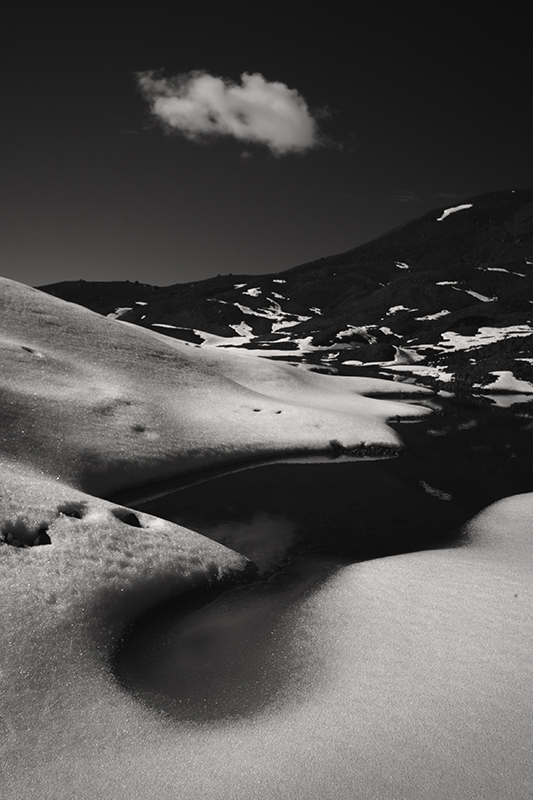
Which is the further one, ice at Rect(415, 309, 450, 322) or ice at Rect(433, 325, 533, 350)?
ice at Rect(415, 309, 450, 322)

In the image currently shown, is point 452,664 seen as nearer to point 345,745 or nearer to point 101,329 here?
point 345,745

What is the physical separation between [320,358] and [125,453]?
70656 mm

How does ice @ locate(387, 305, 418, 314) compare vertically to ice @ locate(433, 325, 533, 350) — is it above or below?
above

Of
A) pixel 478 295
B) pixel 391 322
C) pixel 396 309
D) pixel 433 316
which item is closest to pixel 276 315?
pixel 396 309

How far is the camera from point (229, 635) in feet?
28.9

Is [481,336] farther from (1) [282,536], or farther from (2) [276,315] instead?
(1) [282,536]

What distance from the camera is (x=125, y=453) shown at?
718 inches

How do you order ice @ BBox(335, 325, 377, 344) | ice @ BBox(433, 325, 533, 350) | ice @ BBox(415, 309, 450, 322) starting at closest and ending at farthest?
ice @ BBox(433, 325, 533, 350) → ice @ BBox(335, 325, 377, 344) → ice @ BBox(415, 309, 450, 322)

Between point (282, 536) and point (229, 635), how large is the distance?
17.6 feet

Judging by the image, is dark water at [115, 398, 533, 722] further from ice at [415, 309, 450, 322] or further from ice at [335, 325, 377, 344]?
ice at [415, 309, 450, 322]

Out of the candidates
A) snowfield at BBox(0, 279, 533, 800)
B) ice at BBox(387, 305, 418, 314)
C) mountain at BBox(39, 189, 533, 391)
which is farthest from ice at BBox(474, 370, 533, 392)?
ice at BBox(387, 305, 418, 314)

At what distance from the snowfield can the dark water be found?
361mm

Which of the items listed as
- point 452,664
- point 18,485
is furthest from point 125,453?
point 452,664

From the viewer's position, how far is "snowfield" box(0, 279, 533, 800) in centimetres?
552
